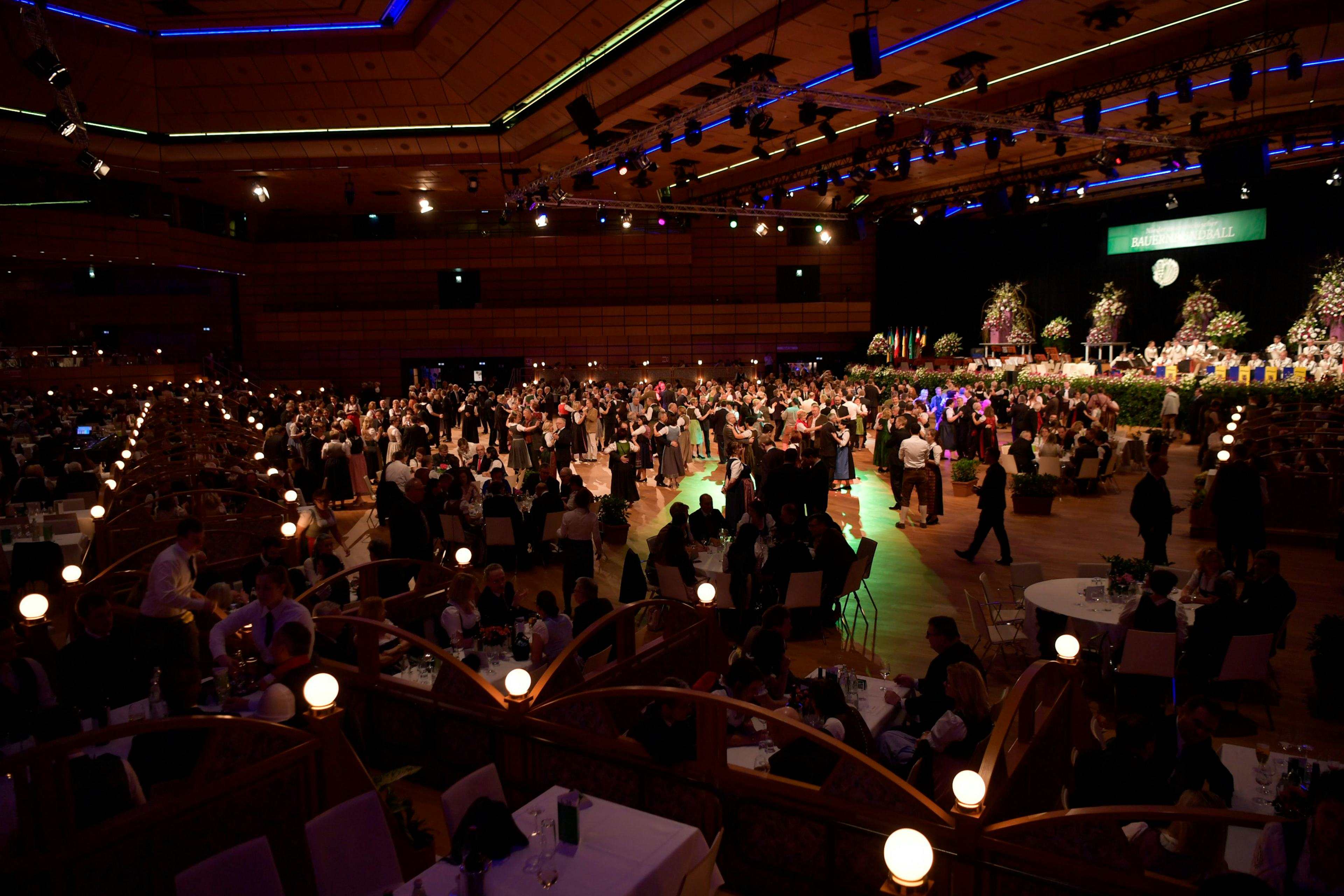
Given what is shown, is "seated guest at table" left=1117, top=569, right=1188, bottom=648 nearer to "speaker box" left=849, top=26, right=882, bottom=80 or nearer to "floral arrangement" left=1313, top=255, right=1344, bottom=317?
"speaker box" left=849, top=26, right=882, bottom=80

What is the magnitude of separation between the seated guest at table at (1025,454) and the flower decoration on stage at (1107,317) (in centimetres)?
1152

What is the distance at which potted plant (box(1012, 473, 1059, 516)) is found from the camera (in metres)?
10.4

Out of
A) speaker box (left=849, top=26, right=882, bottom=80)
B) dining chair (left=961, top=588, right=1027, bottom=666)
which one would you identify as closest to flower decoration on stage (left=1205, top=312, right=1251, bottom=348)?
speaker box (left=849, top=26, right=882, bottom=80)

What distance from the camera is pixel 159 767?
337cm

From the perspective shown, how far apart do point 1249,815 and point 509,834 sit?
230cm

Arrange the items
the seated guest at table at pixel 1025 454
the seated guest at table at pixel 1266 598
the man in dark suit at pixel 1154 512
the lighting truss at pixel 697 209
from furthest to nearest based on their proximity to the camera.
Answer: the lighting truss at pixel 697 209
the seated guest at table at pixel 1025 454
the man in dark suit at pixel 1154 512
the seated guest at table at pixel 1266 598

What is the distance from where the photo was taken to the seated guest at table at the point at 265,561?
18.7ft

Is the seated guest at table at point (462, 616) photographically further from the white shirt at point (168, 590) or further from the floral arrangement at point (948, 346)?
the floral arrangement at point (948, 346)

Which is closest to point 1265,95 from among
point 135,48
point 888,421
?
point 888,421

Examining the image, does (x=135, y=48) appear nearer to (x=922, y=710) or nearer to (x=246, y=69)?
(x=246, y=69)

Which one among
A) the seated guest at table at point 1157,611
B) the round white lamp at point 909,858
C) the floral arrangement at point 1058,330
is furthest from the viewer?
the floral arrangement at point 1058,330

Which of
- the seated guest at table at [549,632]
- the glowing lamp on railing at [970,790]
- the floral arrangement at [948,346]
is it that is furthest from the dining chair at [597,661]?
the floral arrangement at [948,346]

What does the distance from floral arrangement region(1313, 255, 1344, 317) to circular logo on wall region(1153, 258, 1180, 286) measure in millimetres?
3950

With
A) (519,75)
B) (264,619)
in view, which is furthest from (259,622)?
(519,75)
